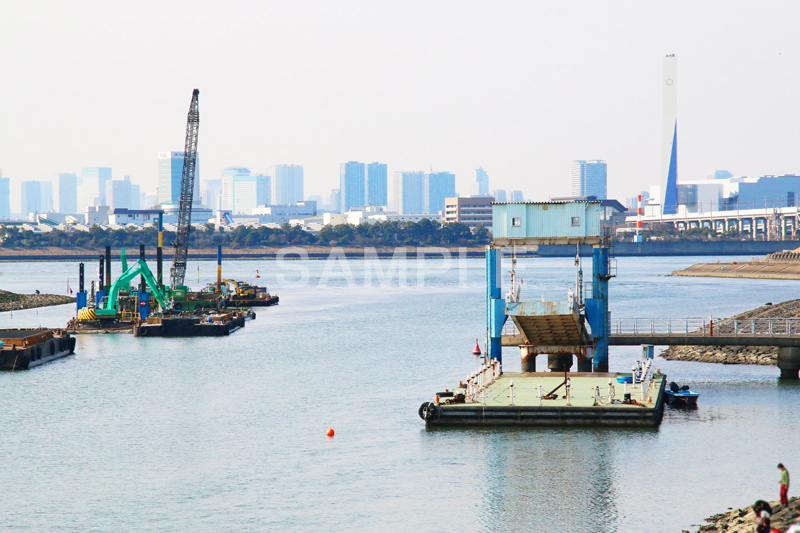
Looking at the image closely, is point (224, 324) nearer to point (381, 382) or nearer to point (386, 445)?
point (381, 382)

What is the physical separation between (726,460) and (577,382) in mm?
11281

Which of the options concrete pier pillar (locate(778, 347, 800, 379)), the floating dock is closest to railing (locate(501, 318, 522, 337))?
the floating dock

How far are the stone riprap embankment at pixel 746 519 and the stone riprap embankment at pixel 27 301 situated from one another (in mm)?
99622

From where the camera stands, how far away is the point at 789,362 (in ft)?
169

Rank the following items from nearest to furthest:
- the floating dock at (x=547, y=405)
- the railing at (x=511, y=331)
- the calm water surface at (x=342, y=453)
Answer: the calm water surface at (x=342, y=453) → the floating dock at (x=547, y=405) → the railing at (x=511, y=331)

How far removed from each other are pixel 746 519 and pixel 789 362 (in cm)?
2825

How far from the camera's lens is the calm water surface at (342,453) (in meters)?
30.6

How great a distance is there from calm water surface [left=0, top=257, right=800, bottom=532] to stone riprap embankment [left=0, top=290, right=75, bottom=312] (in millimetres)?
52249

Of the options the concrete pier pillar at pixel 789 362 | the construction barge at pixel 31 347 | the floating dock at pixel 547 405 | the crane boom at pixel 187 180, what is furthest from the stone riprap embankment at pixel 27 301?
the concrete pier pillar at pixel 789 362

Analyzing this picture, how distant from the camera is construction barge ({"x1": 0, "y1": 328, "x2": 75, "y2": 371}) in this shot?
61625 mm

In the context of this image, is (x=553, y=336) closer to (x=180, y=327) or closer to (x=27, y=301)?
(x=180, y=327)

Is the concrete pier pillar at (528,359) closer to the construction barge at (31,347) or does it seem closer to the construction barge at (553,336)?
the construction barge at (553,336)

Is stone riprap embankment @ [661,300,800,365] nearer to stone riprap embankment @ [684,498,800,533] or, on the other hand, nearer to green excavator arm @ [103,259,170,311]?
stone riprap embankment @ [684,498,800,533]

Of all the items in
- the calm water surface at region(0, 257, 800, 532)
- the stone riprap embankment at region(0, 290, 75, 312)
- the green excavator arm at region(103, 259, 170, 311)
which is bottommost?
the calm water surface at region(0, 257, 800, 532)
